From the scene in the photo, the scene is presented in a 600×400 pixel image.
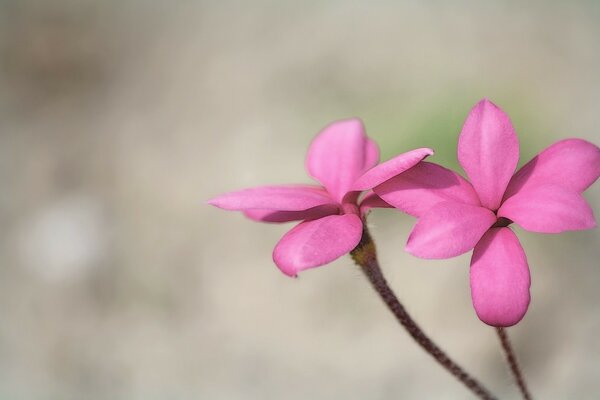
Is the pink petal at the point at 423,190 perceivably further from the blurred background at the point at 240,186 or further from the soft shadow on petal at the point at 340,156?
the blurred background at the point at 240,186

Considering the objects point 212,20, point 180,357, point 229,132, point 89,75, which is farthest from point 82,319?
point 212,20

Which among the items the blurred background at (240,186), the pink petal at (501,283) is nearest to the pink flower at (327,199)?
the pink petal at (501,283)

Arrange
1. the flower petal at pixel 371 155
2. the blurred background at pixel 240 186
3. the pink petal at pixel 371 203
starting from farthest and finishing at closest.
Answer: the blurred background at pixel 240 186 → the flower petal at pixel 371 155 → the pink petal at pixel 371 203

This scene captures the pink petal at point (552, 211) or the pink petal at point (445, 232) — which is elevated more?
the pink petal at point (552, 211)

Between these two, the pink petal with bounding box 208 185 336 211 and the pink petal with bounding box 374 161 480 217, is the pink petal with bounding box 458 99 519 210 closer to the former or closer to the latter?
the pink petal with bounding box 374 161 480 217

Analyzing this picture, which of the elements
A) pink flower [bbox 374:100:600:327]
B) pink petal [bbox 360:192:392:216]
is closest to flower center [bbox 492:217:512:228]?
pink flower [bbox 374:100:600:327]

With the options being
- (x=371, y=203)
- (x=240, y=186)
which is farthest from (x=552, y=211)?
(x=240, y=186)

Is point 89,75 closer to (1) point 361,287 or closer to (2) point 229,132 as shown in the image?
(2) point 229,132
